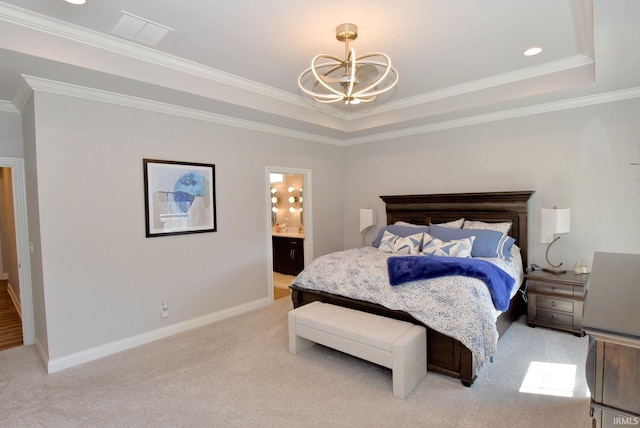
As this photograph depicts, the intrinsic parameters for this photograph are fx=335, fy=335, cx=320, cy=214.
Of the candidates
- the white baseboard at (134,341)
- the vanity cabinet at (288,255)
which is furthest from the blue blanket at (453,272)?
the vanity cabinet at (288,255)

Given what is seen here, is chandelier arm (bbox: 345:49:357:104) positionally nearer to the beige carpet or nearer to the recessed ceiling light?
the recessed ceiling light

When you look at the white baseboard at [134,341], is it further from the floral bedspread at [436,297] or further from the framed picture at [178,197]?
the floral bedspread at [436,297]

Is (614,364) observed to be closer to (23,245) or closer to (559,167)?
(559,167)

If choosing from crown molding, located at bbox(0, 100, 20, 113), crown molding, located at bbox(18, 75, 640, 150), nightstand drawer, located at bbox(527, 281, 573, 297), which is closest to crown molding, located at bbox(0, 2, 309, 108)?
crown molding, located at bbox(18, 75, 640, 150)

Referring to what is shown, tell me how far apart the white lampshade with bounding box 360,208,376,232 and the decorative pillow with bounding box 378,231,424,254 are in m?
0.98

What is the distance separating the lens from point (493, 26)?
106 inches

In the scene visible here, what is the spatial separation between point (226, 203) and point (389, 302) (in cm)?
241

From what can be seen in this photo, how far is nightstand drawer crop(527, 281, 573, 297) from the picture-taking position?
11.6 ft

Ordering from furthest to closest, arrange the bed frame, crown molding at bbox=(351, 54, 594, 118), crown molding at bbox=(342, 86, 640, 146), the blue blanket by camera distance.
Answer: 1. crown molding at bbox=(342, 86, 640, 146)
2. crown molding at bbox=(351, 54, 594, 118)
3. the blue blanket
4. the bed frame

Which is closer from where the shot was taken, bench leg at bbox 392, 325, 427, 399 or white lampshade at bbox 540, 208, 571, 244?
bench leg at bbox 392, 325, 427, 399

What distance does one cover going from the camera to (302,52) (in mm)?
3059

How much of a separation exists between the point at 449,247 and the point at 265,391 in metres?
2.52

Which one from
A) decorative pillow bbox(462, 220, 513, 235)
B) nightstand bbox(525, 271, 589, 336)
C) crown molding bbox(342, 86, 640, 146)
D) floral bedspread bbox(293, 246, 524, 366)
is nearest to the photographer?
Answer: floral bedspread bbox(293, 246, 524, 366)

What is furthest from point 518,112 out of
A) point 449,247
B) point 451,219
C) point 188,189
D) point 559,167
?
point 188,189
